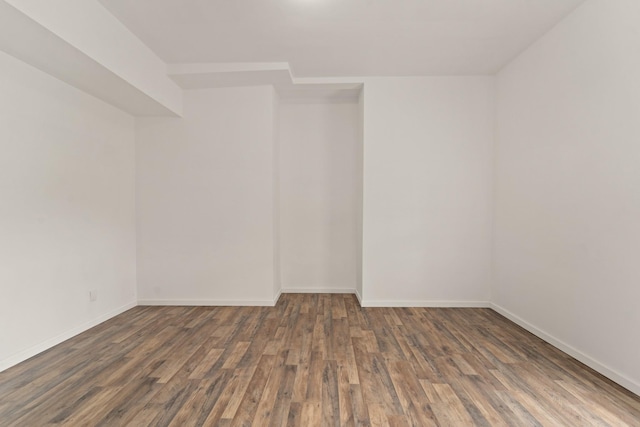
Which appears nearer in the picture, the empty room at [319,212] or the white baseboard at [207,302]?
the empty room at [319,212]

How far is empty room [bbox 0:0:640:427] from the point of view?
224cm

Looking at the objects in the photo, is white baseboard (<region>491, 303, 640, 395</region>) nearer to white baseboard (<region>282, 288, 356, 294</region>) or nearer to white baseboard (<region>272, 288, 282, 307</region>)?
white baseboard (<region>282, 288, 356, 294</region>)

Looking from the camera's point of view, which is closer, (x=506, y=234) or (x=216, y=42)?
(x=216, y=42)

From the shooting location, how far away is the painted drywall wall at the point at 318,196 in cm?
482

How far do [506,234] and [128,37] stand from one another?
15.0 feet

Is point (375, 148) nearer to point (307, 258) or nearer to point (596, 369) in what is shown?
point (307, 258)

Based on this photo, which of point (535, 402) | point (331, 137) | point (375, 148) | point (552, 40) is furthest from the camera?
point (331, 137)

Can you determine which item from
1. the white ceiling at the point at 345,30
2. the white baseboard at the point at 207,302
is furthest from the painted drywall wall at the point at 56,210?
the white ceiling at the point at 345,30

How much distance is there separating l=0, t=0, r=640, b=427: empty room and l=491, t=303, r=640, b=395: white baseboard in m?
0.02

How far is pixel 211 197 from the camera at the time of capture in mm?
4238

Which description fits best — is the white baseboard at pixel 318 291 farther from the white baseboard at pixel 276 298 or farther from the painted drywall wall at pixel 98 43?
the painted drywall wall at pixel 98 43

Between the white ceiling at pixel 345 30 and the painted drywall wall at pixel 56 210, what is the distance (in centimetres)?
107

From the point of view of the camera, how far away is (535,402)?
6.86 ft

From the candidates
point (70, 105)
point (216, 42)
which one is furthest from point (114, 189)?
point (216, 42)
